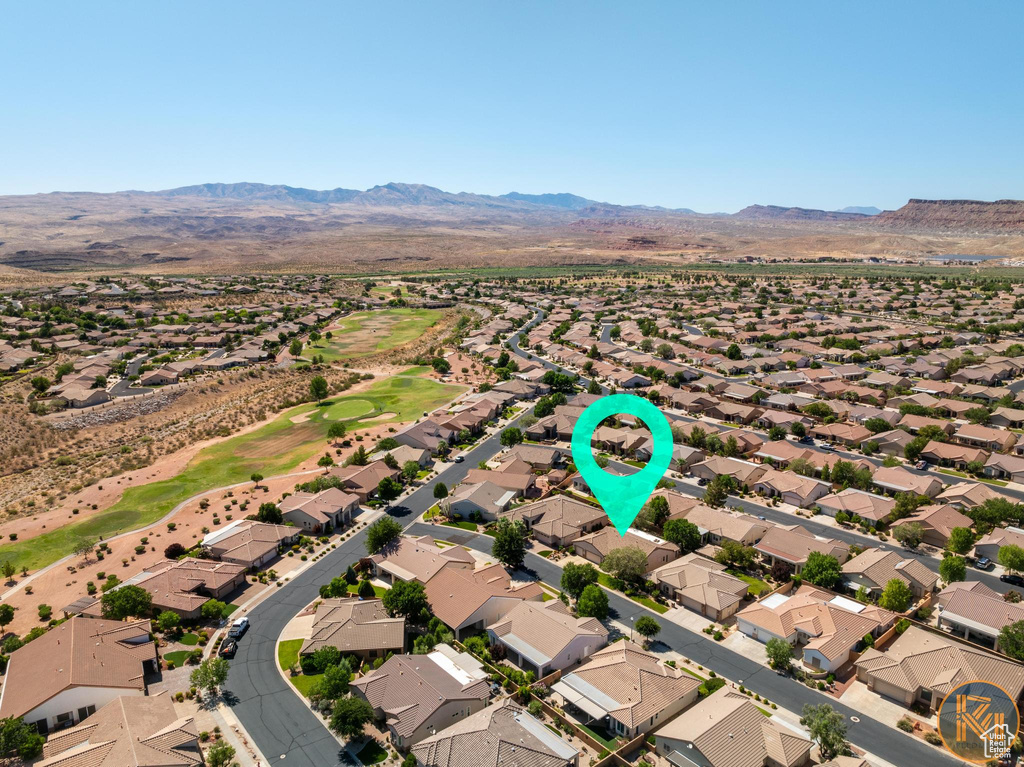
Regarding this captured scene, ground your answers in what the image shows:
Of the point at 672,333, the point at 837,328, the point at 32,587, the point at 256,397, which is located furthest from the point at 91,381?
the point at 837,328

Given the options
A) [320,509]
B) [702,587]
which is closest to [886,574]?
[702,587]

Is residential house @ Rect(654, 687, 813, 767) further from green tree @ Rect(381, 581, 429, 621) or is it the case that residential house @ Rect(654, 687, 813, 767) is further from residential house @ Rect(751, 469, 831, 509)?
residential house @ Rect(751, 469, 831, 509)

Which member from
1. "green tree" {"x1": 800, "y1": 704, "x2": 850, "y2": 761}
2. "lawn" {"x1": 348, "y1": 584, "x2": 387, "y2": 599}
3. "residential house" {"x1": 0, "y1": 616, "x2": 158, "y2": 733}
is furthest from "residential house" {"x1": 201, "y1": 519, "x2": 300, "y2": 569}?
"green tree" {"x1": 800, "y1": 704, "x2": 850, "y2": 761}

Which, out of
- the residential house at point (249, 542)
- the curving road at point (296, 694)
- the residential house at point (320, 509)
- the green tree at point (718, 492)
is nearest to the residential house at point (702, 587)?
the curving road at point (296, 694)

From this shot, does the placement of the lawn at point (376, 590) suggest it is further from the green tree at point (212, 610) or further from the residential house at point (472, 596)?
the green tree at point (212, 610)

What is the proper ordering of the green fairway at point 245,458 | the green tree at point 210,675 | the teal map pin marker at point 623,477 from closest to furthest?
the green tree at point 210,675 → the green fairway at point 245,458 → the teal map pin marker at point 623,477

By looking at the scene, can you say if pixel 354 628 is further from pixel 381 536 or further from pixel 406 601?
pixel 381 536
